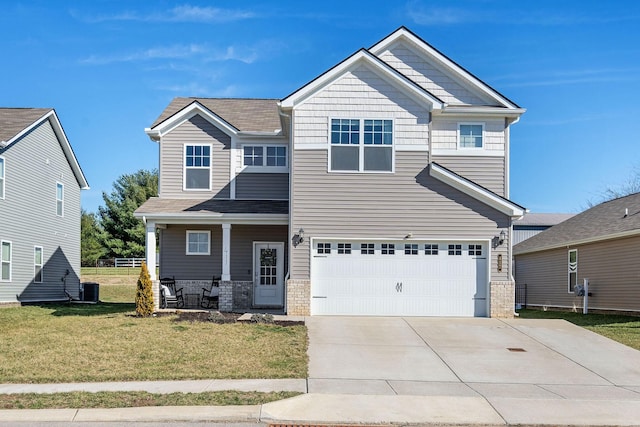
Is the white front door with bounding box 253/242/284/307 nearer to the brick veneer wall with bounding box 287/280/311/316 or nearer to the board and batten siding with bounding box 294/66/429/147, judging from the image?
the brick veneer wall with bounding box 287/280/311/316

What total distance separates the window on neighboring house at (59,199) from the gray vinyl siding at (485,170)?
17.0 m

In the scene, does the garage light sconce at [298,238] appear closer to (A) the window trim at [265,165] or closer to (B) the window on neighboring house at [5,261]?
(A) the window trim at [265,165]

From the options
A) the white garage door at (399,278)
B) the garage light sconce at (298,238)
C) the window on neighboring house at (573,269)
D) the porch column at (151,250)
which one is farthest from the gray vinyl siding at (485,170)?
the porch column at (151,250)

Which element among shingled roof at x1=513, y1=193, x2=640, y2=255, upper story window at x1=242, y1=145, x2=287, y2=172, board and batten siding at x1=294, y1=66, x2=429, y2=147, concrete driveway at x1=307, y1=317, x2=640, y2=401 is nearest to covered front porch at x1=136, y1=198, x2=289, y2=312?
upper story window at x1=242, y1=145, x2=287, y2=172

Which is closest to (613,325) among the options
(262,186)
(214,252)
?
(262,186)

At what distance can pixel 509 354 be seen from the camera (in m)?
14.4

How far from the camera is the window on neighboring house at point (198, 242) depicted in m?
22.6

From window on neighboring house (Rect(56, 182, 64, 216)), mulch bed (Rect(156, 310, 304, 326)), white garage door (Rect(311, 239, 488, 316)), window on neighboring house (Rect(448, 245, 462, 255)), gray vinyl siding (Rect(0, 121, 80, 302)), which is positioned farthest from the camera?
window on neighboring house (Rect(56, 182, 64, 216))

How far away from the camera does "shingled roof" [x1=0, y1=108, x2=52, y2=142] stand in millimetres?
23844

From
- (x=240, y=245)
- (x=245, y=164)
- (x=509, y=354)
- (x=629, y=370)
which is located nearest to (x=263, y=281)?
(x=240, y=245)

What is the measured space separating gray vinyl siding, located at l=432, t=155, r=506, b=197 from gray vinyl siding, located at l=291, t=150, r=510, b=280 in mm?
1608

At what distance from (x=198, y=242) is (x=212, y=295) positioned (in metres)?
1.94

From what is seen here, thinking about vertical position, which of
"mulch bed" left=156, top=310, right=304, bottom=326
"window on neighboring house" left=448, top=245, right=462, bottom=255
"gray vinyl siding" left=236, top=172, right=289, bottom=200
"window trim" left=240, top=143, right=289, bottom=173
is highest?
"window trim" left=240, top=143, right=289, bottom=173

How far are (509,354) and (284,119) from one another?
9.95 metres
